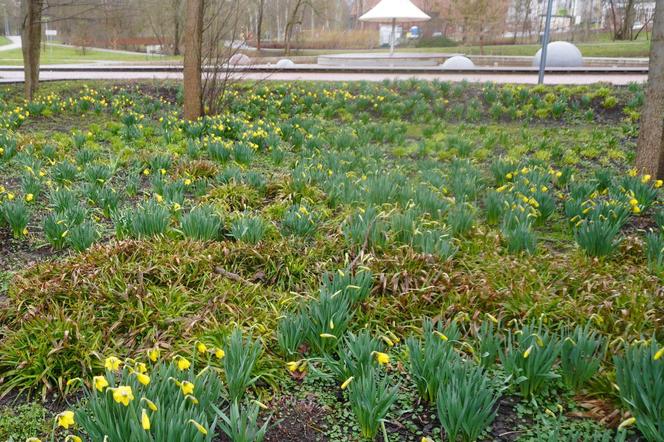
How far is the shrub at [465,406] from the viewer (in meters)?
2.20

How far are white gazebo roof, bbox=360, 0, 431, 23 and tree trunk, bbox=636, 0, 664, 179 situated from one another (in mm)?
19733

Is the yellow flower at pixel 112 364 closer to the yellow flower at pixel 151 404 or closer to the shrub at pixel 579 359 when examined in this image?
the yellow flower at pixel 151 404

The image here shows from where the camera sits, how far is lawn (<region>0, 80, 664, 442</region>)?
236 cm

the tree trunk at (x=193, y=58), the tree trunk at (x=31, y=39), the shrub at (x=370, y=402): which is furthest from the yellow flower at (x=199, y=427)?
the tree trunk at (x=31, y=39)

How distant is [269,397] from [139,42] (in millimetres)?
44237

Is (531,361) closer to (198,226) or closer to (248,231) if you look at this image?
(248,231)

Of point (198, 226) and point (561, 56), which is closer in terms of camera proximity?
point (198, 226)

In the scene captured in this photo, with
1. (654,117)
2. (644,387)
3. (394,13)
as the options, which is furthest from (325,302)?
(394,13)

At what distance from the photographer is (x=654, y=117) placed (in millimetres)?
6035

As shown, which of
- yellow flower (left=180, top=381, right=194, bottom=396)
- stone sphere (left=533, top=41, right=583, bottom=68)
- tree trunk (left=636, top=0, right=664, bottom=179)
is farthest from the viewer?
stone sphere (left=533, top=41, right=583, bottom=68)

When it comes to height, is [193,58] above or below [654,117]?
above

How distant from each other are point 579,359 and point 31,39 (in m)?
12.8

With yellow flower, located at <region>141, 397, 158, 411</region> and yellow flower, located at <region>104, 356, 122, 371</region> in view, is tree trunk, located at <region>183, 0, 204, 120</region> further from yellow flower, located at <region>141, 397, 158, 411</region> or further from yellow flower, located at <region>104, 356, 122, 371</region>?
yellow flower, located at <region>141, 397, 158, 411</region>

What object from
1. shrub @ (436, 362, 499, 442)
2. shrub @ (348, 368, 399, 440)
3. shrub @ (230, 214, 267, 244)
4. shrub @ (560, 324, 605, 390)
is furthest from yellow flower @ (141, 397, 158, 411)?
shrub @ (230, 214, 267, 244)
